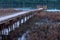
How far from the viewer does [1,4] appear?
24.5 metres

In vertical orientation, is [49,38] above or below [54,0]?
above

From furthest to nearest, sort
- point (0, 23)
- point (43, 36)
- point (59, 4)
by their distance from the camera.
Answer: point (59, 4), point (43, 36), point (0, 23)

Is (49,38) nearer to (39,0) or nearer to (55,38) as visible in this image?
(55,38)

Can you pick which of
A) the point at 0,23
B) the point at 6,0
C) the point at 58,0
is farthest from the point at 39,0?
the point at 0,23

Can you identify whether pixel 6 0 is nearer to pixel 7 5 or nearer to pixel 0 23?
pixel 7 5

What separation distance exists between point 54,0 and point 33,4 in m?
3.26

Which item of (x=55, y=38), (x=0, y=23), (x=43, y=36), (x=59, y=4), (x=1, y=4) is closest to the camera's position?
(x=0, y=23)

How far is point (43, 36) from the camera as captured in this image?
18.5 feet

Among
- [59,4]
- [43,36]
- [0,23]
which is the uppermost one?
[0,23]

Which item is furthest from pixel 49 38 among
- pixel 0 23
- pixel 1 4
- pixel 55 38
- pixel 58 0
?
pixel 58 0

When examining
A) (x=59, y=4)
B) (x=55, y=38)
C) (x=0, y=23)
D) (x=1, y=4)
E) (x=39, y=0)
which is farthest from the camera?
(x=39, y=0)

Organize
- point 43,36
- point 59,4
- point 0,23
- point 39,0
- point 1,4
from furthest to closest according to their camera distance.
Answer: point 39,0, point 59,4, point 1,4, point 43,36, point 0,23

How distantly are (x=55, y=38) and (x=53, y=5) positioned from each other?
2057 cm

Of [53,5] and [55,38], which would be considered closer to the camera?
[55,38]
